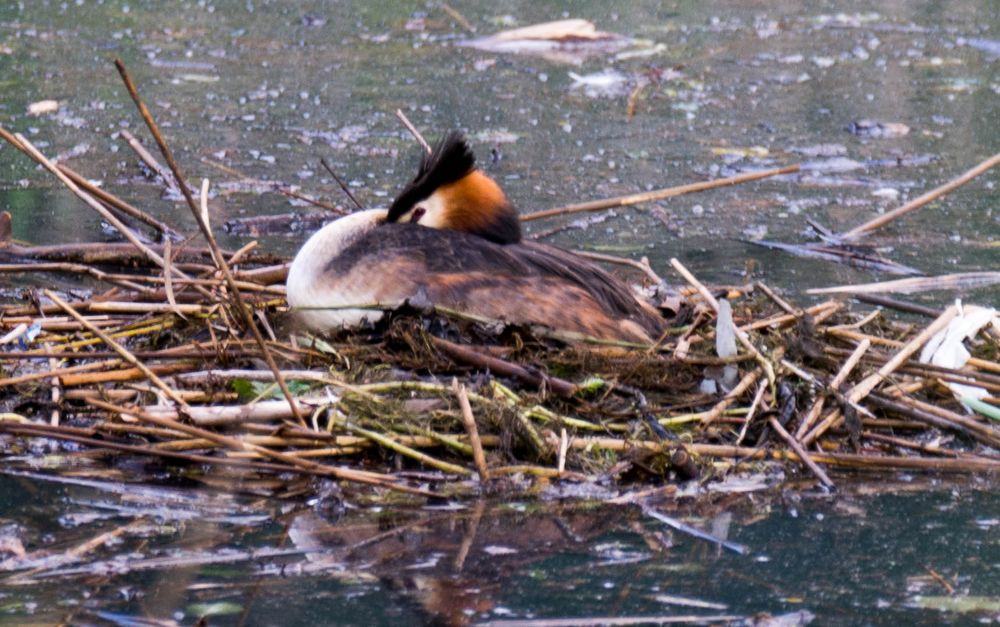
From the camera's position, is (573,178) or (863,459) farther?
(573,178)

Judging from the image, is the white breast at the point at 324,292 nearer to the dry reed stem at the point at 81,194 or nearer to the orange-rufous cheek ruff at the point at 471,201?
the orange-rufous cheek ruff at the point at 471,201

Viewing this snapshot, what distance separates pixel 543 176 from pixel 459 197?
9.31 feet

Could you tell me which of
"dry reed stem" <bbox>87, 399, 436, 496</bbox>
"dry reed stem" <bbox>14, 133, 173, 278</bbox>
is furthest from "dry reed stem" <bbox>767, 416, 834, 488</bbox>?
"dry reed stem" <bbox>14, 133, 173, 278</bbox>

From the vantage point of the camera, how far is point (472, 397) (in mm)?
3979

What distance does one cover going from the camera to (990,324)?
15.6 feet

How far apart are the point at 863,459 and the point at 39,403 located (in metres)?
2.23

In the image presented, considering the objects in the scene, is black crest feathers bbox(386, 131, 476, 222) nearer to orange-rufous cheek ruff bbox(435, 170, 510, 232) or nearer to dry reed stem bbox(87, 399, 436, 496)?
orange-rufous cheek ruff bbox(435, 170, 510, 232)

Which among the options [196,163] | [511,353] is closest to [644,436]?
[511,353]

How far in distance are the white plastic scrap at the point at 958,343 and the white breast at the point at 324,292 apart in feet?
5.45

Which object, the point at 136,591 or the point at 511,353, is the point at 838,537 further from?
the point at 136,591

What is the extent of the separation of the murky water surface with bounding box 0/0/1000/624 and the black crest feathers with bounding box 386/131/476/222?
5.12 ft

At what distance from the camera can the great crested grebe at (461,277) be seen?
179 inches

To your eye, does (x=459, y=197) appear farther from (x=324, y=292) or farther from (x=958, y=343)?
(x=958, y=343)

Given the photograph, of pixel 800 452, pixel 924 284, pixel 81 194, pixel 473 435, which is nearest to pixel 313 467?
pixel 473 435
